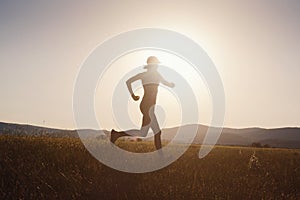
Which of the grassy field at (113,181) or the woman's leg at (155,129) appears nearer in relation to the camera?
the grassy field at (113,181)

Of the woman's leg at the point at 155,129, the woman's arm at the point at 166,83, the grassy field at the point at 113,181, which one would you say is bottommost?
the grassy field at the point at 113,181

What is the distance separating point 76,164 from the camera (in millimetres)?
7109

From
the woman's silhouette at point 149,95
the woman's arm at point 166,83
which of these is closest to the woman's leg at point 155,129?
the woman's silhouette at point 149,95

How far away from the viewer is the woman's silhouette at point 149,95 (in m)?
9.36

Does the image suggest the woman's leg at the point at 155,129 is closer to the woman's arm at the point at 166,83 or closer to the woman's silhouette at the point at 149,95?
the woman's silhouette at the point at 149,95

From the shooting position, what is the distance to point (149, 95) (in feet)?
30.7

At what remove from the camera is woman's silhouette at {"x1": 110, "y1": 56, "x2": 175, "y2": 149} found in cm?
936

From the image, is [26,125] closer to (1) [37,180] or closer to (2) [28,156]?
(2) [28,156]

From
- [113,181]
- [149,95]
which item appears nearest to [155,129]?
[149,95]

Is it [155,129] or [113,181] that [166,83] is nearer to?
[155,129]

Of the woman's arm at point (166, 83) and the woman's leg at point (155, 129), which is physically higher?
the woman's arm at point (166, 83)

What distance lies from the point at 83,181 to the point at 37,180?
2.07ft

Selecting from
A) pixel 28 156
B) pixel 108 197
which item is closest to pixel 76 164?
pixel 28 156

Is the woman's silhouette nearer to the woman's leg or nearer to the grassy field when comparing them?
the woman's leg
